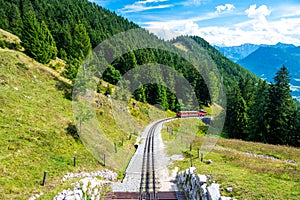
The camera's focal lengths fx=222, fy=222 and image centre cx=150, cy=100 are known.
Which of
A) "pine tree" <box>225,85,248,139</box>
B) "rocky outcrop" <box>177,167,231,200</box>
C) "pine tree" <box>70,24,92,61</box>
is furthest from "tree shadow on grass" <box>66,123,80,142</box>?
"pine tree" <box>225,85,248,139</box>

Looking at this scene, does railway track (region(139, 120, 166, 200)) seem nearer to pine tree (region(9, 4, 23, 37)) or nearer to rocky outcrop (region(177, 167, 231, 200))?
rocky outcrop (region(177, 167, 231, 200))

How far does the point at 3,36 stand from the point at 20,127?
34.9 m

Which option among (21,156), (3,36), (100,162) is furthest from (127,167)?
(3,36)

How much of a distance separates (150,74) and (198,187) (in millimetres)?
65968

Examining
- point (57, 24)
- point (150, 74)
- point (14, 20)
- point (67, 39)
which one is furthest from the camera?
point (57, 24)

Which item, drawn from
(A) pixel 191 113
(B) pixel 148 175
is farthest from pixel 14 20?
(B) pixel 148 175

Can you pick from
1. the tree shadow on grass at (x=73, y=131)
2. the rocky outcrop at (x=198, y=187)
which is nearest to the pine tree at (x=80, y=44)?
the tree shadow on grass at (x=73, y=131)

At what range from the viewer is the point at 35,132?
2094 cm

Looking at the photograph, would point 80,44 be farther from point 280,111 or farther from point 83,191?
point 83,191

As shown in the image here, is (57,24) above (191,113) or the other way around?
above

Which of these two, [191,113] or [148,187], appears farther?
[191,113]

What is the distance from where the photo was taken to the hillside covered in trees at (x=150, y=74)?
41.5 m

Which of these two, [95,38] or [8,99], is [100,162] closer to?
[8,99]

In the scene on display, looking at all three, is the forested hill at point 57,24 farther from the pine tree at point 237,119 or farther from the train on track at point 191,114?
the pine tree at point 237,119
